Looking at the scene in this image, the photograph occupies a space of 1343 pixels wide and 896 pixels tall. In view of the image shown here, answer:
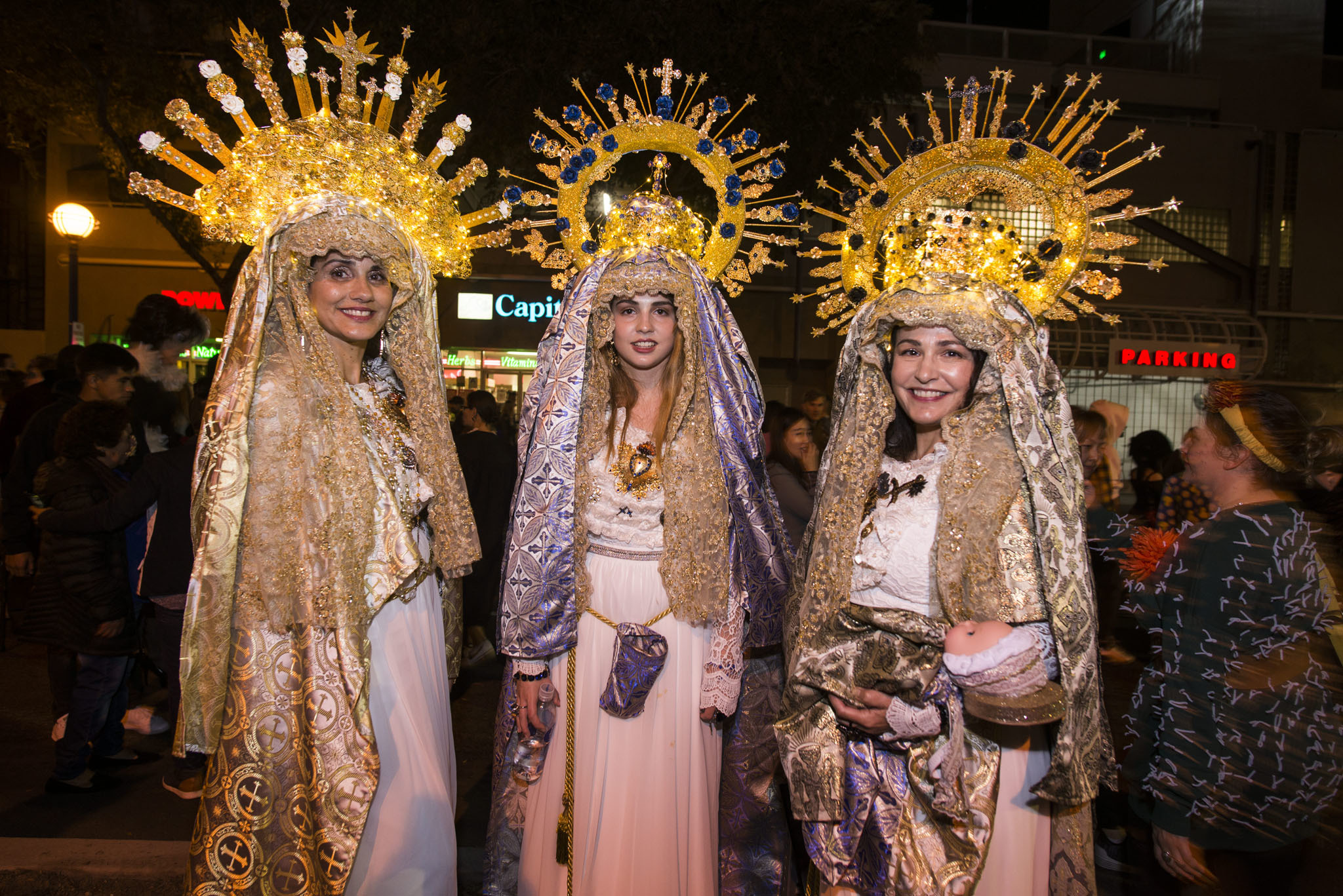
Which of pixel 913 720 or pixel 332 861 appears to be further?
pixel 332 861

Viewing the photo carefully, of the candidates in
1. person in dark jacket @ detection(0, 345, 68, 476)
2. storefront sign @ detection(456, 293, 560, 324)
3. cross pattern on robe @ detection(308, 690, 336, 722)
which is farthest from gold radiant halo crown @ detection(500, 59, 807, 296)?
storefront sign @ detection(456, 293, 560, 324)

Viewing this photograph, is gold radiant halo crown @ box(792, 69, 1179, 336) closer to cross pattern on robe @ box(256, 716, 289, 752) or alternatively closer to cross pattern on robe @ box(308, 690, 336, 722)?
cross pattern on robe @ box(308, 690, 336, 722)

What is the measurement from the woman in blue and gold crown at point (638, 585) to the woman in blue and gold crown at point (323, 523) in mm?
339

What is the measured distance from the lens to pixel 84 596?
14.0ft

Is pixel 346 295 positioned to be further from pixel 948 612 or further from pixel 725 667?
pixel 948 612

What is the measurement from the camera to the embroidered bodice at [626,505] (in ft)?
9.80

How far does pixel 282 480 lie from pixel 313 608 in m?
0.40

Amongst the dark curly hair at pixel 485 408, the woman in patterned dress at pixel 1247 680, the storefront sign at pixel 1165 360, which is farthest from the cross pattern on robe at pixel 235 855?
the storefront sign at pixel 1165 360

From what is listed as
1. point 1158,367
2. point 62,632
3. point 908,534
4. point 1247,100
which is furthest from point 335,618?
point 1247,100

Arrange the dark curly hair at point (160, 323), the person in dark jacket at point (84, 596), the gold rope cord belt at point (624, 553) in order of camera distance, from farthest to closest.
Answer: the dark curly hair at point (160, 323)
the person in dark jacket at point (84, 596)
the gold rope cord belt at point (624, 553)

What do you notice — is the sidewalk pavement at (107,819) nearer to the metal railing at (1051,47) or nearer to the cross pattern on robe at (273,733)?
the cross pattern on robe at (273,733)

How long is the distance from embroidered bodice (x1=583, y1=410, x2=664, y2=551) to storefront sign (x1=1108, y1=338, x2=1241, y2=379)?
48.1ft

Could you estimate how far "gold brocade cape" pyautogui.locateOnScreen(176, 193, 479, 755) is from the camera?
255 centimetres

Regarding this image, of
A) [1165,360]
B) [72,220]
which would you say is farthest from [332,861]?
[1165,360]
